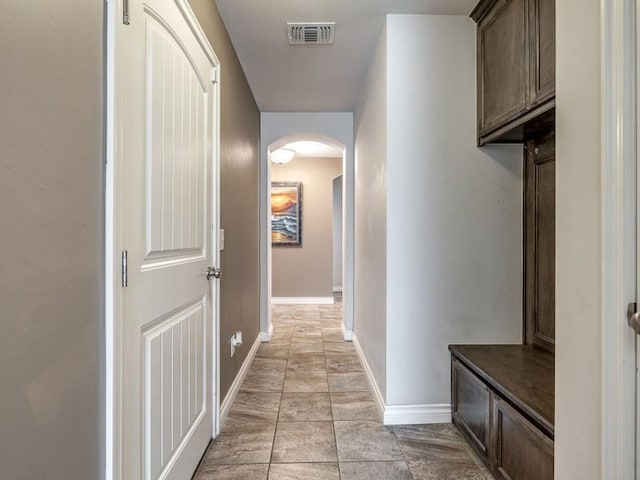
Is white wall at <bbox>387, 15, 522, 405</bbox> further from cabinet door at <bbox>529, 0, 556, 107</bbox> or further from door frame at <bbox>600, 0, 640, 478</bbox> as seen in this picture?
door frame at <bbox>600, 0, 640, 478</bbox>

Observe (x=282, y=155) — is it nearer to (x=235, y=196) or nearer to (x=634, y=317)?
(x=235, y=196)

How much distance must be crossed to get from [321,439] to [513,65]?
214 centimetres

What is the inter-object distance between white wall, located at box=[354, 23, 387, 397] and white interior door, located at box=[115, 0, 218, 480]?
1002mm

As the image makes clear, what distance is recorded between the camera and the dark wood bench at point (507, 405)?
140cm

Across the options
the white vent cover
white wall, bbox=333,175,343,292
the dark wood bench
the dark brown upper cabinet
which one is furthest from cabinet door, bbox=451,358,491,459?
white wall, bbox=333,175,343,292

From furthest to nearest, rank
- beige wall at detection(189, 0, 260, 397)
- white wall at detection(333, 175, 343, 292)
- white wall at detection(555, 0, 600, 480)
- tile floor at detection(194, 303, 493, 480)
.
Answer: white wall at detection(333, 175, 343, 292) → beige wall at detection(189, 0, 260, 397) → tile floor at detection(194, 303, 493, 480) → white wall at detection(555, 0, 600, 480)

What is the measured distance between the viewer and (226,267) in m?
2.35

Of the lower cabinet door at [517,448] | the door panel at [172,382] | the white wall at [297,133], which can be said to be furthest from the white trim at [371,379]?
the door panel at [172,382]

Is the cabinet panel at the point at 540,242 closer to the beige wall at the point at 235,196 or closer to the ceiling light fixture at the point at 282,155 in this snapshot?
the beige wall at the point at 235,196

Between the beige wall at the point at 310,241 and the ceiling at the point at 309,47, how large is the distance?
2.47 metres

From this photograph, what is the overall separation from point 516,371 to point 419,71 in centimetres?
166

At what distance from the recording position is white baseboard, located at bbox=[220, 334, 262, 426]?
222 centimetres

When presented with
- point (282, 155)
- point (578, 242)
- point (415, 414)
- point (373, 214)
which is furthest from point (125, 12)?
point (282, 155)

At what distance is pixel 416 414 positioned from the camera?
2.17 meters
